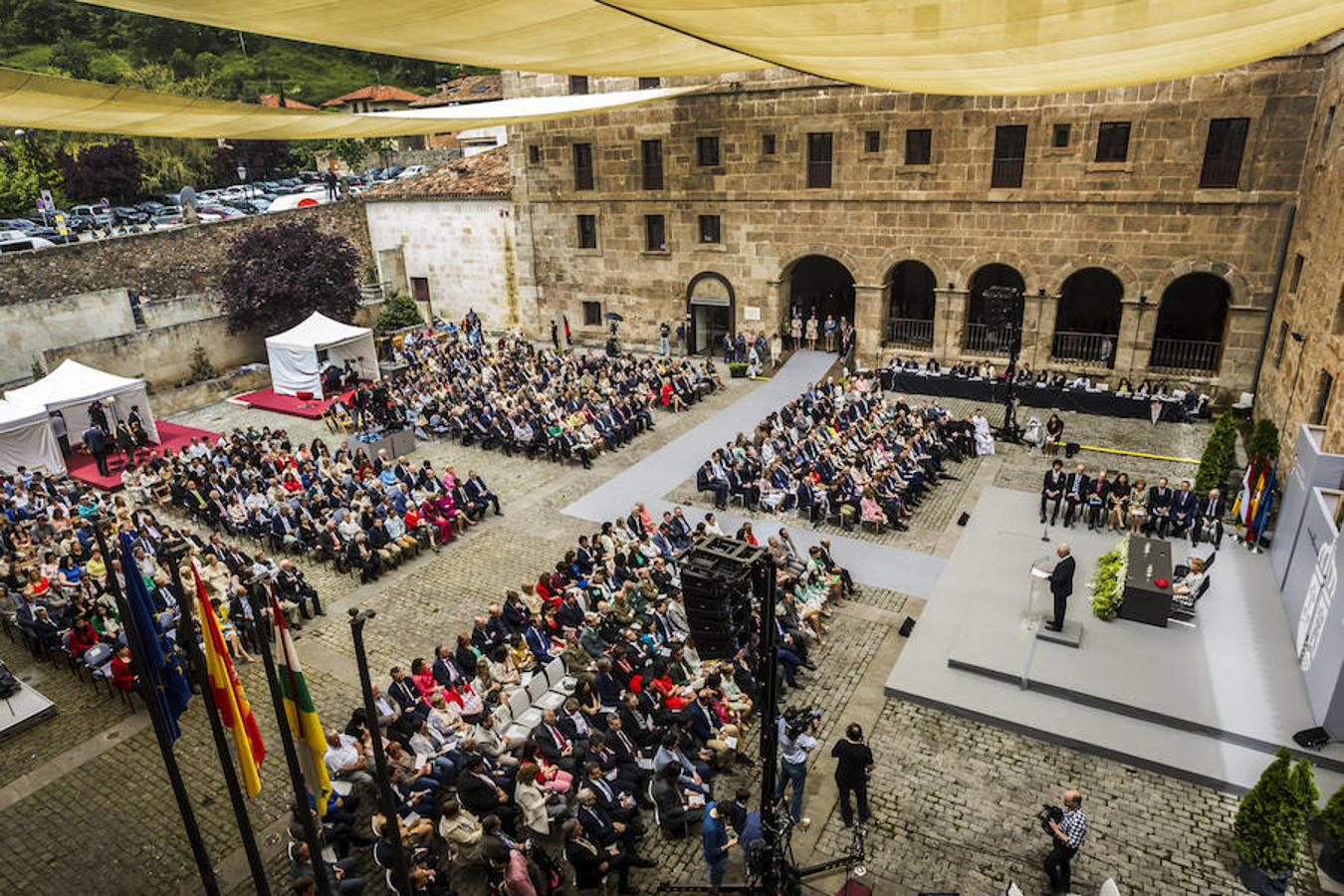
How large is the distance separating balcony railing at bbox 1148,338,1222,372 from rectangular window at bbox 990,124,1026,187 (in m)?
6.31

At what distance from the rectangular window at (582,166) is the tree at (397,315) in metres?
8.66

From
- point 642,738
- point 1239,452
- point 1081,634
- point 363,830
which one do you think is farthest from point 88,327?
point 1239,452

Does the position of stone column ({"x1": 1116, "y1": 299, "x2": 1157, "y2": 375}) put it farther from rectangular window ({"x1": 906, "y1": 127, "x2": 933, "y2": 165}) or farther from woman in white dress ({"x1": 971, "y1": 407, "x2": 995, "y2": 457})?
rectangular window ({"x1": 906, "y1": 127, "x2": 933, "y2": 165})

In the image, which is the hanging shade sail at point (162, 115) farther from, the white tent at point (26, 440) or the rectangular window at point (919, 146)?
the rectangular window at point (919, 146)

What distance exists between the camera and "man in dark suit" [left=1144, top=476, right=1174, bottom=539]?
588 inches

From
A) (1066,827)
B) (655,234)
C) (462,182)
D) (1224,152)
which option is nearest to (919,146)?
(1224,152)

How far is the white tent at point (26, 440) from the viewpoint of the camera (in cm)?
1942

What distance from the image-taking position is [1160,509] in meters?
15.0

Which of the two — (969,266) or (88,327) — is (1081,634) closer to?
(969,266)

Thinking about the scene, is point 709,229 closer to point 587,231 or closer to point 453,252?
point 587,231

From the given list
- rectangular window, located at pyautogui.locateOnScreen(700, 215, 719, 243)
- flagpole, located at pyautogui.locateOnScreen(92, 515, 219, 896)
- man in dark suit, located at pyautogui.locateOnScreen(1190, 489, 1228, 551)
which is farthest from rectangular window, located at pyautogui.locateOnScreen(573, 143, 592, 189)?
flagpole, located at pyautogui.locateOnScreen(92, 515, 219, 896)

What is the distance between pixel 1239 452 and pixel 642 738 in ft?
57.8

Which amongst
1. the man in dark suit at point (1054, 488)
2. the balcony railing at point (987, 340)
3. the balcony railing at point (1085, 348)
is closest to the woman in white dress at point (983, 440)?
the man in dark suit at point (1054, 488)

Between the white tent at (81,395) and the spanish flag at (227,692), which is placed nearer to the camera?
the spanish flag at (227,692)
